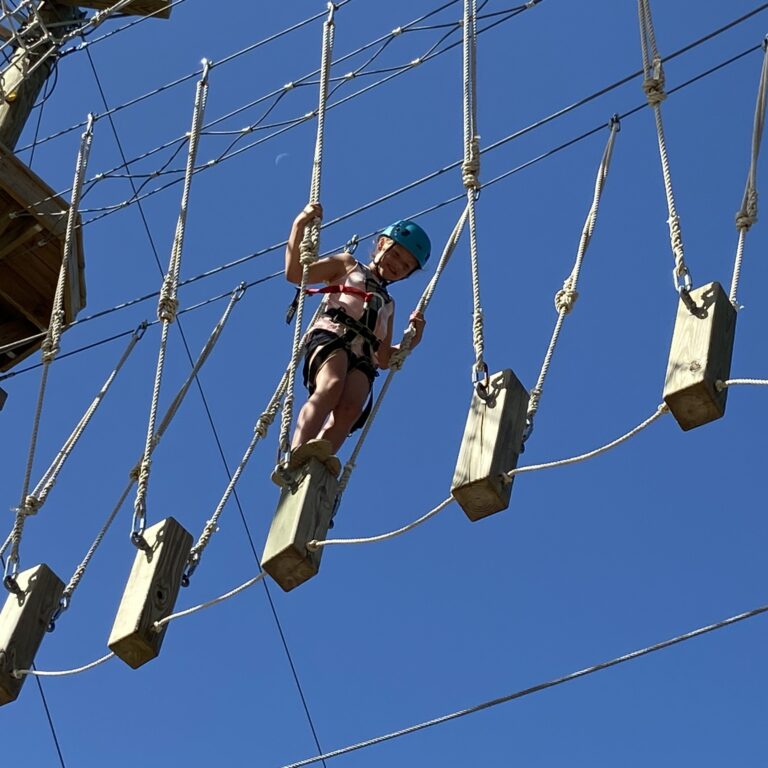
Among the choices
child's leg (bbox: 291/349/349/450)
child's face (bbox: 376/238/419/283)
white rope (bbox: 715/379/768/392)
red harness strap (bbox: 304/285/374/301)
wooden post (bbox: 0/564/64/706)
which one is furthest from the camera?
child's face (bbox: 376/238/419/283)

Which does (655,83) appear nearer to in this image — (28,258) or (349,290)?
(349,290)

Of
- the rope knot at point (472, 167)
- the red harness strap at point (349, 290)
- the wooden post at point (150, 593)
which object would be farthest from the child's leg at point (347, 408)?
the rope knot at point (472, 167)

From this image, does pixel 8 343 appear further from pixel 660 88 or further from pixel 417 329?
pixel 660 88

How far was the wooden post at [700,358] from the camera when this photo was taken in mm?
4312

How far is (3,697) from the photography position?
18.3 feet

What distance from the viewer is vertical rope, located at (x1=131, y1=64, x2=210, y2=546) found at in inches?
217

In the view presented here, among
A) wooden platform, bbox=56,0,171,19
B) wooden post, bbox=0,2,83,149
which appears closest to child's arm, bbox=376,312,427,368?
wooden post, bbox=0,2,83,149

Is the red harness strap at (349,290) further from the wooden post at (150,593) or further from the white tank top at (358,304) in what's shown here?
the wooden post at (150,593)

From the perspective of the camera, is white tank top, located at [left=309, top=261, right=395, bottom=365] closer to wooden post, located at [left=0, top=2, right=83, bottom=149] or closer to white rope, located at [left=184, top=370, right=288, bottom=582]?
white rope, located at [left=184, top=370, right=288, bottom=582]

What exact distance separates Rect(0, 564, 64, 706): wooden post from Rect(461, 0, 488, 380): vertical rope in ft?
5.97

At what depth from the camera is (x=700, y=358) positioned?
14.2ft

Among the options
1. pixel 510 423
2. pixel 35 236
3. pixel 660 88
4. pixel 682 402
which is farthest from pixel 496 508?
pixel 35 236

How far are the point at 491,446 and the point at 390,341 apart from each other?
1630mm

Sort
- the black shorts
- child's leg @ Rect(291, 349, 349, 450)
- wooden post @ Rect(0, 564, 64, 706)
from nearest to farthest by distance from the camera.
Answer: wooden post @ Rect(0, 564, 64, 706) → child's leg @ Rect(291, 349, 349, 450) → the black shorts
